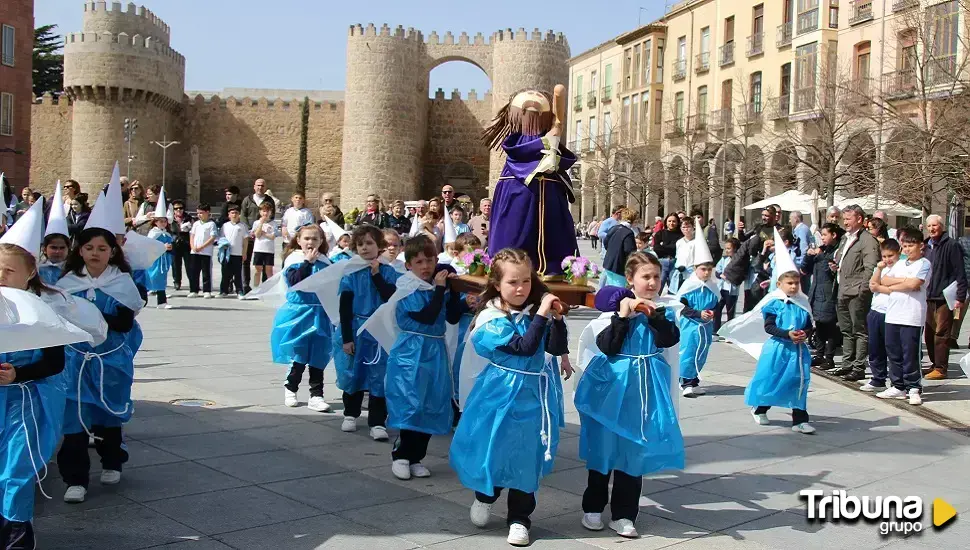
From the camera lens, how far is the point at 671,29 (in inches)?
1655

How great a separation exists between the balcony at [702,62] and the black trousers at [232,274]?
26.5 metres

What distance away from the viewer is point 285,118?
174 ft

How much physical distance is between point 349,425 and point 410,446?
1.15 metres

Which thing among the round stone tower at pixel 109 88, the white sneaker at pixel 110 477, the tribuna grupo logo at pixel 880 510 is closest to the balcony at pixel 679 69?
the round stone tower at pixel 109 88

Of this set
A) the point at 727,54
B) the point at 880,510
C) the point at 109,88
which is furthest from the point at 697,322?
the point at 109,88

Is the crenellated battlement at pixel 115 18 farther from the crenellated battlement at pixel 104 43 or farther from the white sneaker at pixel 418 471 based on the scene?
the white sneaker at pixel 418 471

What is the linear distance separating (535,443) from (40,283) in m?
2.28

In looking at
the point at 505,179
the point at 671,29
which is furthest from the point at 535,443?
the point at 671,29

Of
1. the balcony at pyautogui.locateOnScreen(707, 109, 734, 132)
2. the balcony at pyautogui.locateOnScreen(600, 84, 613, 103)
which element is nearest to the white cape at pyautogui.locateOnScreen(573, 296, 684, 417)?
the balcony at pyautogui.locateOnScreen(707, 109, 734, 132)

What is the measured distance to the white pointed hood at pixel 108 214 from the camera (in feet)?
17.8

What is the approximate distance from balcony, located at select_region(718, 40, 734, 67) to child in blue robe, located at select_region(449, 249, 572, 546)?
34.1 metres

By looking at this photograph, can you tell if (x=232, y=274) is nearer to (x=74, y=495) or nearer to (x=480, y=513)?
(x=74, y=495)

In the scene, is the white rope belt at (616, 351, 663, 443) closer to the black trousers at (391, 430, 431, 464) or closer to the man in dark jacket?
the black trousers at (391, 430, 431, 464)

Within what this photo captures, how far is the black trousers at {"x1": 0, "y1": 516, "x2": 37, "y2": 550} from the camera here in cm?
385
